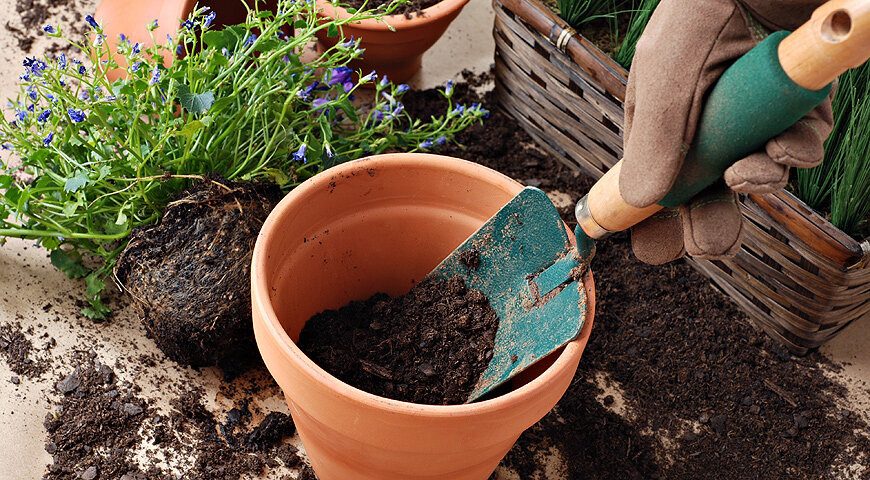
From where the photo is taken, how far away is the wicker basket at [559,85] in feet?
5.35

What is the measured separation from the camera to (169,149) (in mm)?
1450

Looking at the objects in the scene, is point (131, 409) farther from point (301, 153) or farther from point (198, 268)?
point (301, 153)

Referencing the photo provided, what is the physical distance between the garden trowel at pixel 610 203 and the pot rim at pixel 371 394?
0.03 meters

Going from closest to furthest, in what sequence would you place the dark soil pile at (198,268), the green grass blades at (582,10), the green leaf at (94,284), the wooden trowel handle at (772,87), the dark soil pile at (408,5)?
1. the wooden trowel handle at (772,87)
2. the dark soil pile at (198,268)
3. the green leaf at (94,284)
4. the green grass blades at (582,10)
5. the dark soil pile at (408,5)

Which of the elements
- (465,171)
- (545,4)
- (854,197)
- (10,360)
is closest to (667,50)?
(465,171)

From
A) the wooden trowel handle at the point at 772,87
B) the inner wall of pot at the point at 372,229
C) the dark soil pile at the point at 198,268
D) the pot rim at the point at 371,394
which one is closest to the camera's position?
the wooden trowel handle at the point at 772,87

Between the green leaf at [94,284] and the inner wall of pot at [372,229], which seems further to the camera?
the green leaf at [94,284]

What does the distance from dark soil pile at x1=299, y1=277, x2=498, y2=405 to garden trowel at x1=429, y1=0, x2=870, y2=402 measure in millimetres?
26

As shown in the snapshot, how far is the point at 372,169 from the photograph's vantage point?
4.16 feet

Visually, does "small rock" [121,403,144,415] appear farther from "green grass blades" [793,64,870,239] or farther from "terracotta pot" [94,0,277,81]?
"green grass blades" [793,64,870,239]

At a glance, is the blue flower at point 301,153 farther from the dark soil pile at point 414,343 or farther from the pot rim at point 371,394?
the dark soil pile at point 414,343

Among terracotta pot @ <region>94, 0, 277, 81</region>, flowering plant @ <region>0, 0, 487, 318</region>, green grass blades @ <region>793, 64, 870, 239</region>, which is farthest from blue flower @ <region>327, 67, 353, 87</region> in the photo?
green grass blades @ <region>793, 64, 870, 239</region>

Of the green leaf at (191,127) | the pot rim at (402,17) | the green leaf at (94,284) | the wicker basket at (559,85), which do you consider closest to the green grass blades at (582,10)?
the wicker basket at (559,85)

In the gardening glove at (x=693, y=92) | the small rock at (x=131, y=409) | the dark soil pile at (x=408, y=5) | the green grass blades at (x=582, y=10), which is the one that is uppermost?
the gardening glove at (x=693, y=92)
